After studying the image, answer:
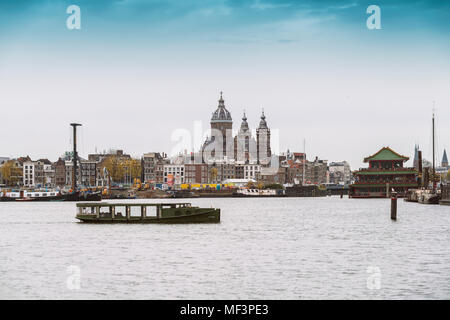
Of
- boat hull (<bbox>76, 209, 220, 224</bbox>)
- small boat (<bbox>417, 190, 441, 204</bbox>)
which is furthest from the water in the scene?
small boat (<bbox>417, 190, 441, 204</bbox>)

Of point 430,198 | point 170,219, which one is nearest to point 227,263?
point 170,219

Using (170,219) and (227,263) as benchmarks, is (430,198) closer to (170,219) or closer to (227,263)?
(170,219)

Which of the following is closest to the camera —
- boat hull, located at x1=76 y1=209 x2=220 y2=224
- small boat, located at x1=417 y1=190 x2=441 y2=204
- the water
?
the water

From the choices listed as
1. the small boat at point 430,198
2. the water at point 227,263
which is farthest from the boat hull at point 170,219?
the small boat at point 430,198

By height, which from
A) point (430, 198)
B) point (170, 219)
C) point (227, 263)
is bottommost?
point (227, 263)

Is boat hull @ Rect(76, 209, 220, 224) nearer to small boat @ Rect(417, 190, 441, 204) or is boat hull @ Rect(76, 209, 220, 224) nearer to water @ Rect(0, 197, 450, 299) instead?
water @ Rect(0, 197, 450, 299)

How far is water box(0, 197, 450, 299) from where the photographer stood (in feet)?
130

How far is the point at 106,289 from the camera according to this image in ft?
132

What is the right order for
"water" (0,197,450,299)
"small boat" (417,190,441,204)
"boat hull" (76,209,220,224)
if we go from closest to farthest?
"water" (0,197,450,299)
"boat hull" (76,209,220,224)
"small boat" (417,190,441,204)

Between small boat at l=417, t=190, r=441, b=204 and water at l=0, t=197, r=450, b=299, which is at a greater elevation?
small boat at l=417, t=190, r=441, b=204

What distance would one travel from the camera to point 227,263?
166ft
